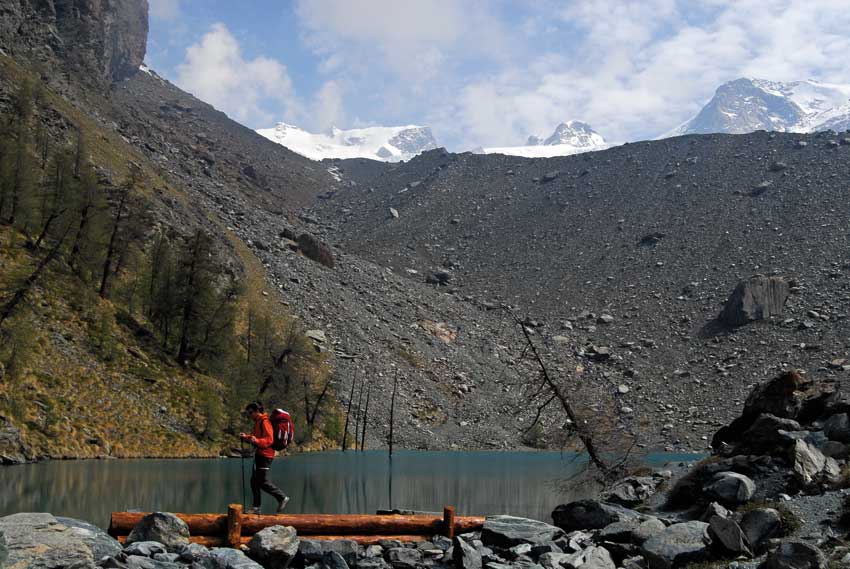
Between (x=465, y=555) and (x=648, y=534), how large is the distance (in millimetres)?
4248

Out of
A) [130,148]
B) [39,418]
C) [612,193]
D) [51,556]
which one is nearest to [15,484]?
[39,418]

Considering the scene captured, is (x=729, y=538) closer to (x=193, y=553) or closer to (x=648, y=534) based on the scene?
(x=648, y=534)

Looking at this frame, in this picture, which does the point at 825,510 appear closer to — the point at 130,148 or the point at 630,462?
the point at 630,462

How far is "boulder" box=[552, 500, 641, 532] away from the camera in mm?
20828

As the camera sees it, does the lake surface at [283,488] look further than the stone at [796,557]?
Yes

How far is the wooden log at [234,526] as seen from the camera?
1738 centimetres

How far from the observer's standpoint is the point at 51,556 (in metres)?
13.7

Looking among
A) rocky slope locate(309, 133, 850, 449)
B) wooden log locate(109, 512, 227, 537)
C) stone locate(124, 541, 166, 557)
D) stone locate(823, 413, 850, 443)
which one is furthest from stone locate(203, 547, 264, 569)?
rocky slope locate(309, 133, 850, 449)

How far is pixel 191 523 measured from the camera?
1769 cm

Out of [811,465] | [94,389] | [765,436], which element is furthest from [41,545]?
[94,389]

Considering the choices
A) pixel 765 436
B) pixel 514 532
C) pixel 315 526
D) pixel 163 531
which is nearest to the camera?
pixel 163 531

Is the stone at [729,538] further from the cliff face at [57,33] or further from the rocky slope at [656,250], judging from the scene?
the cliff face at [57,33]

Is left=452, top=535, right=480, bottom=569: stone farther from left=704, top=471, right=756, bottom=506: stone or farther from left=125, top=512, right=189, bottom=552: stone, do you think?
left=704, top=471, right=756, bottom=506: stone

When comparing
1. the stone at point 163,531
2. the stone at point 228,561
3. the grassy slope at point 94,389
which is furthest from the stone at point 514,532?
the grassy slope at point 94,389
